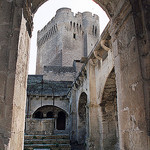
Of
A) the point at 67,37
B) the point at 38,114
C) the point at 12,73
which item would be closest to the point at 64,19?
the point at 67,37

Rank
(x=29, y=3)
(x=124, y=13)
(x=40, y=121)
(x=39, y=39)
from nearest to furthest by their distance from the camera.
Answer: (x=124, y=13)
(x=29, y=3)
(x=40, y=121)
(x=39, y=39)

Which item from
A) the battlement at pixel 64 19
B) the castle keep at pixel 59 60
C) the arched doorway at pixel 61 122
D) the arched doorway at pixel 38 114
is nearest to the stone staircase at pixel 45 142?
the castle keep at pixel 59 60

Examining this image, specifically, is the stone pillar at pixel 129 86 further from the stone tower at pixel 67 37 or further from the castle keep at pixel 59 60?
the stone tower at pixel 67 37

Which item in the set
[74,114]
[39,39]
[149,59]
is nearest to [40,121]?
[74,114]

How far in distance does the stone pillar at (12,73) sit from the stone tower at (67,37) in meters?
25.2

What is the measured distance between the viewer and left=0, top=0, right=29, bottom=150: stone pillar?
2262mm

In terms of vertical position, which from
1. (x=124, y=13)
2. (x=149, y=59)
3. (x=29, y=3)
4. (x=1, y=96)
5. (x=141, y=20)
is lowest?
(x=1, y=96)

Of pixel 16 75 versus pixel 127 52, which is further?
pixel 127 52

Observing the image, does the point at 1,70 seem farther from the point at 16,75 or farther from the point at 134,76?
the point at 134,76

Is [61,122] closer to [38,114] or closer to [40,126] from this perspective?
[38,114]

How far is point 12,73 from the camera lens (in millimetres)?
2426

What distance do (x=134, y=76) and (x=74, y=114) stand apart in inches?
390

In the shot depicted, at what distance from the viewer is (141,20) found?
8.32ft

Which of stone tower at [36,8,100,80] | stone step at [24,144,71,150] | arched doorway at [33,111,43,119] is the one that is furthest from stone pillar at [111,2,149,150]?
stone tower at [36,8,100,80]
